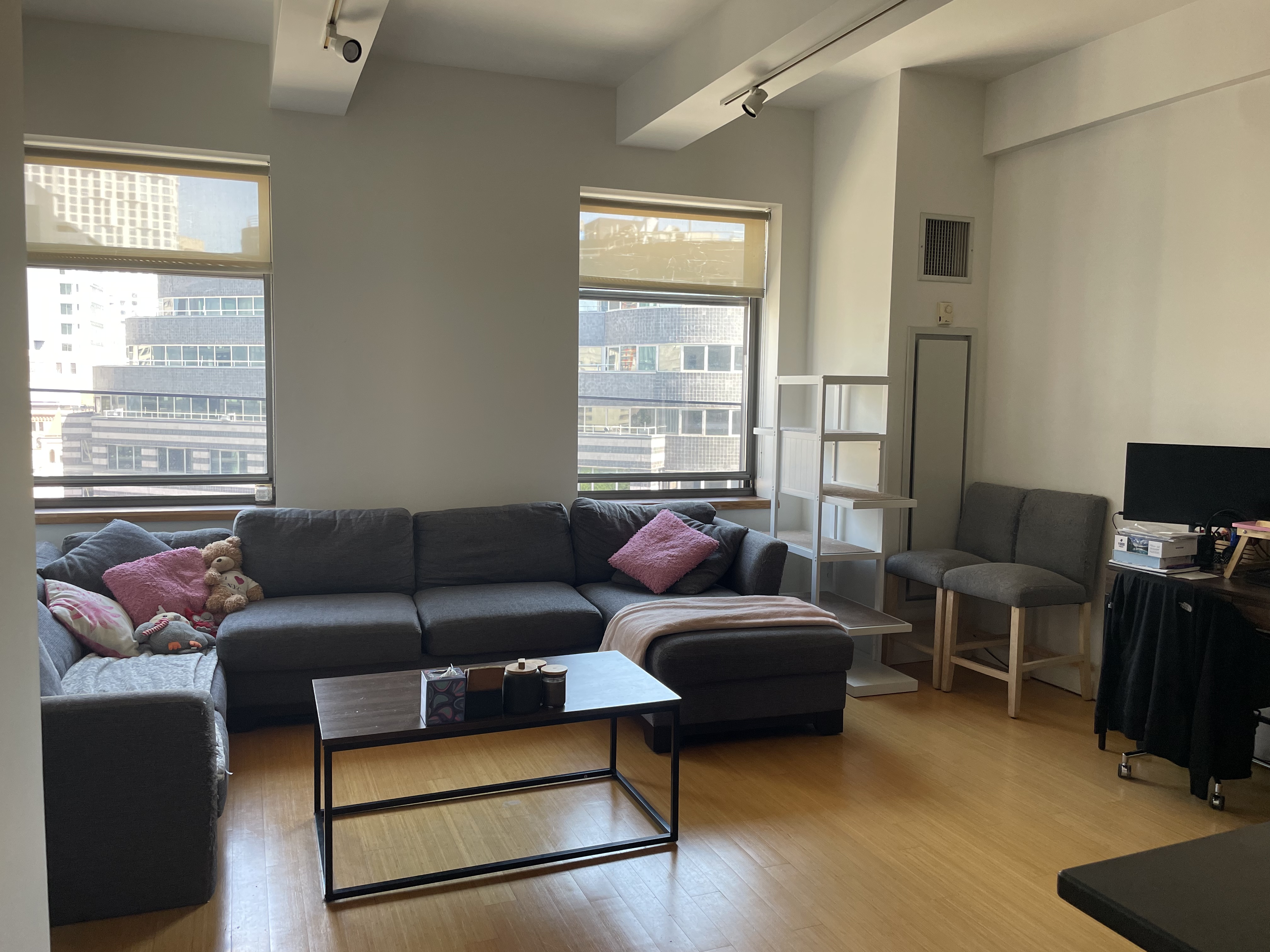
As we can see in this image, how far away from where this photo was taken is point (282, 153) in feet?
14.1

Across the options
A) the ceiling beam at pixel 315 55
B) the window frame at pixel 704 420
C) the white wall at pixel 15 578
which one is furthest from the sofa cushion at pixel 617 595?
the white wall at pixel 15 578

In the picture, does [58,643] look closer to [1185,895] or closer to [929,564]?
[1185,895]

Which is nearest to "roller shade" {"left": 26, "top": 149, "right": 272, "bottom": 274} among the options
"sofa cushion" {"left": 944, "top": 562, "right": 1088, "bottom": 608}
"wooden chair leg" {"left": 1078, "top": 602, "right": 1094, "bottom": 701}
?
"sofa cushion" {"left": 944, "top": 562, "right": 1088, "bottom": 608}

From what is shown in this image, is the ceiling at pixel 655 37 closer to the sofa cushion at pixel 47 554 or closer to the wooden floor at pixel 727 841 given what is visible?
the sofa cushion at pixel 47 554

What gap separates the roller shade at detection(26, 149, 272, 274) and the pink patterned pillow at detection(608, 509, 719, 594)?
2173 millimetres

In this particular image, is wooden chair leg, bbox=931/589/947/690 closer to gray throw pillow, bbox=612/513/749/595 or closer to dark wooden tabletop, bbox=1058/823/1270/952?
gray throw pillow, bbox=612/513/749/595

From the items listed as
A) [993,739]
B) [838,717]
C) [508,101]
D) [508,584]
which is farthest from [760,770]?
[508,101]

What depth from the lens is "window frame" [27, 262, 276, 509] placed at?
4219 mm

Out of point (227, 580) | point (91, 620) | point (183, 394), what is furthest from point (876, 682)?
point (183, 394)

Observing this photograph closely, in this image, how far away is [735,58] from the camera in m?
3.66

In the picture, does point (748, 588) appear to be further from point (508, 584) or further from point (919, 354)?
point (919, 354)

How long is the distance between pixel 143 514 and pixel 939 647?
375 cm

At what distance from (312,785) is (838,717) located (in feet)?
6.68

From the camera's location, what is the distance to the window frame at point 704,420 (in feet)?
16.8
